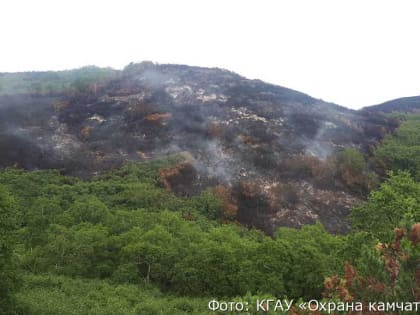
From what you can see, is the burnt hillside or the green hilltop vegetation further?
the green hilltop vegetation

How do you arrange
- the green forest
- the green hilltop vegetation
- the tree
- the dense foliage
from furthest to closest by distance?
the green hilltop vegetation, the dense foliage, the green forest, the tree

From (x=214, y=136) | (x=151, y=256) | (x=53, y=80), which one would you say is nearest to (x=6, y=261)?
(x=151, y=256)

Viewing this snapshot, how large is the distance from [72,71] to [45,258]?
212ft

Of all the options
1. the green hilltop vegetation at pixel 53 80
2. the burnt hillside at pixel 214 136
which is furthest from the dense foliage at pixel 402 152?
the green hilltop vegetation at pixel 53 80

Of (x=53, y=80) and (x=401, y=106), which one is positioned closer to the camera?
(x=53, y=80)

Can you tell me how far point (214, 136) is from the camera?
50969 millimetres

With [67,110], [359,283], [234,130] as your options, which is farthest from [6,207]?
[67,110]

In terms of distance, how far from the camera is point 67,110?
186 feet

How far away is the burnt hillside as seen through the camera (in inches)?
1668

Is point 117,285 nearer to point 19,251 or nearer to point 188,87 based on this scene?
point 19,251

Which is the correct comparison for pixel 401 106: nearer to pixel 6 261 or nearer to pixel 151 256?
pixel 151 256

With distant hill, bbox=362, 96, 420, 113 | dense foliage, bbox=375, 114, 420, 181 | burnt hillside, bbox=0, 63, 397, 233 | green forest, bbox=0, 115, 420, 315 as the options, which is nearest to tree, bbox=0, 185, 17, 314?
green forest, bbox=0, 115, 420, 315

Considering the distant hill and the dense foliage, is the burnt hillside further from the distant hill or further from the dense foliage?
the distant hill

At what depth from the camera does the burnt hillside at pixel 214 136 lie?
139 ft
